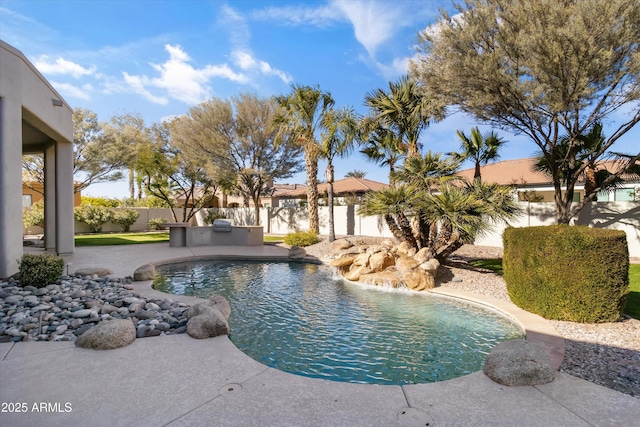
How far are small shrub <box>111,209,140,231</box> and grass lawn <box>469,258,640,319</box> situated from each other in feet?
78.2

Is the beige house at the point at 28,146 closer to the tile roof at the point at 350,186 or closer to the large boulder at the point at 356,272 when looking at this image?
the large boulder at the point at 356,272

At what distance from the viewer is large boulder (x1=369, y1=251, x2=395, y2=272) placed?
9.09 m

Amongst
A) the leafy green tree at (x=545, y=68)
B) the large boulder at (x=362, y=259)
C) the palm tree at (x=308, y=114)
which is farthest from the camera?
the palm tree at (x=308, y=114)

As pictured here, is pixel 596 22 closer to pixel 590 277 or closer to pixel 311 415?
pixel 590 277

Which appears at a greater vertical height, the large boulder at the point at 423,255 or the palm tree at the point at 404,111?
the palm tree at the point at 404,111

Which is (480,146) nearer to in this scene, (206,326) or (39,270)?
(206,326)

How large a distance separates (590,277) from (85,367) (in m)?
6.64

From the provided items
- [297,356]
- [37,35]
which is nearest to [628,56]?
[297,356]

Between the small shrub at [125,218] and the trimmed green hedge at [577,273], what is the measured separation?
2615 centimetres

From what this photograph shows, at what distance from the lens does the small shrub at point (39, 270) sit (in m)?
6.64

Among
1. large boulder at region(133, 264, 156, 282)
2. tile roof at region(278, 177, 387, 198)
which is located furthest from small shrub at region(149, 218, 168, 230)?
large boulder at region(133, 264, 156, 282)

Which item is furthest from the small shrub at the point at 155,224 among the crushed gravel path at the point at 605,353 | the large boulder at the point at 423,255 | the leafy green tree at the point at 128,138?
the crushed gravel path at the point at 605,353

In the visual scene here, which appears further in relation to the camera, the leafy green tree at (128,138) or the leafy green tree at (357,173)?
the leafy green tree at (357,173)

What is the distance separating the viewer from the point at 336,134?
52.8 ft
